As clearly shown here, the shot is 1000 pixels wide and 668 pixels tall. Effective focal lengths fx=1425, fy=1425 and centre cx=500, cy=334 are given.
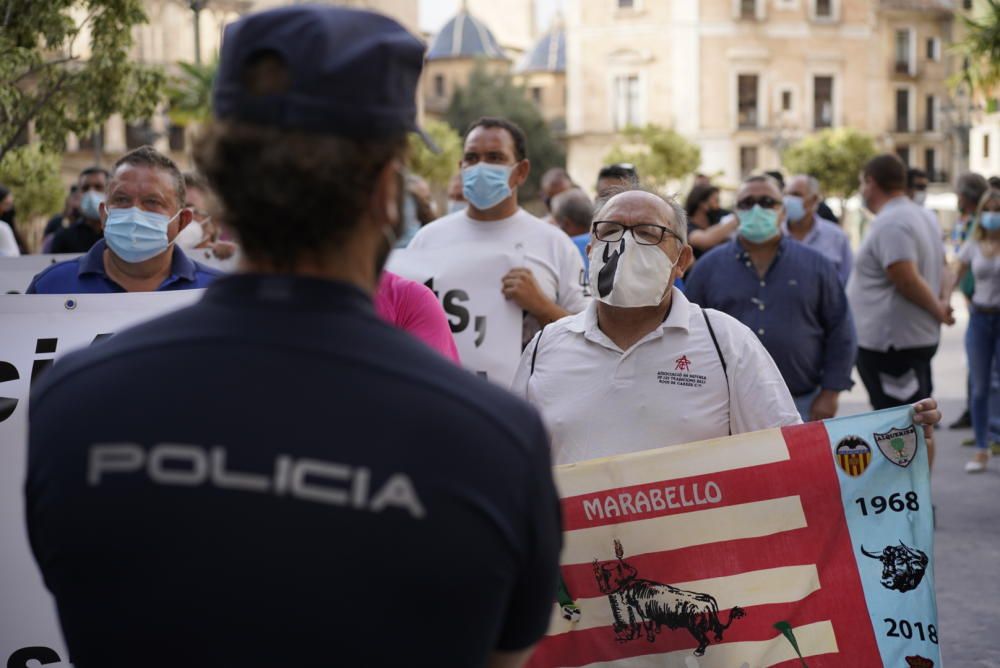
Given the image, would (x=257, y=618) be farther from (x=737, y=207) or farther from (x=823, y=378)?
(x=737, y=207)

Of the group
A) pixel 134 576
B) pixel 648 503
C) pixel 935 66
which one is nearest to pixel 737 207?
pixel 648 503

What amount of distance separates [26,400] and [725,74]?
69.9 metres

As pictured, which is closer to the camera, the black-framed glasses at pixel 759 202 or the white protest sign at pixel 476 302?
the white protest sign at pixel 476 302

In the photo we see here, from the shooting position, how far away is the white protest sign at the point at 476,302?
6.46 metres

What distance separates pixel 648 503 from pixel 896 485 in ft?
2.41

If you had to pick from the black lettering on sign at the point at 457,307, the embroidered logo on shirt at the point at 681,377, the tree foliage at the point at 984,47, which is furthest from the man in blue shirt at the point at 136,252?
the tree foliage at the point at 984,47

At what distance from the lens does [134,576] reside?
1705 mm

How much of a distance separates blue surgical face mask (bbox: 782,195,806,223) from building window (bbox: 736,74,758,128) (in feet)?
207

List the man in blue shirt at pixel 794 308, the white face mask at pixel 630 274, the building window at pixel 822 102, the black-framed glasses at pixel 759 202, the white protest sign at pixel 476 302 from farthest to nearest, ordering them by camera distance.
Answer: the building window at pixel 822 102
the black-framed glasses at pixel 759 202
the man in blue shirt at pixel 794 308
the white protest sign at pixel 476 302
the white face mask at pixel 630 274

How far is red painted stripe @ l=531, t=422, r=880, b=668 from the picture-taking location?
3.83 m

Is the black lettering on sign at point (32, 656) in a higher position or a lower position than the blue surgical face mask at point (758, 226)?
lower

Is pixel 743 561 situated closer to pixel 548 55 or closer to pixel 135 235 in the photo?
pixel 135 235

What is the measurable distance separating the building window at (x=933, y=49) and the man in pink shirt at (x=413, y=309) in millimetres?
85422

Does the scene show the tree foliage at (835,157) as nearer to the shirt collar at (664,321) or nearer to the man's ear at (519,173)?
the man's ear at (519,173)
